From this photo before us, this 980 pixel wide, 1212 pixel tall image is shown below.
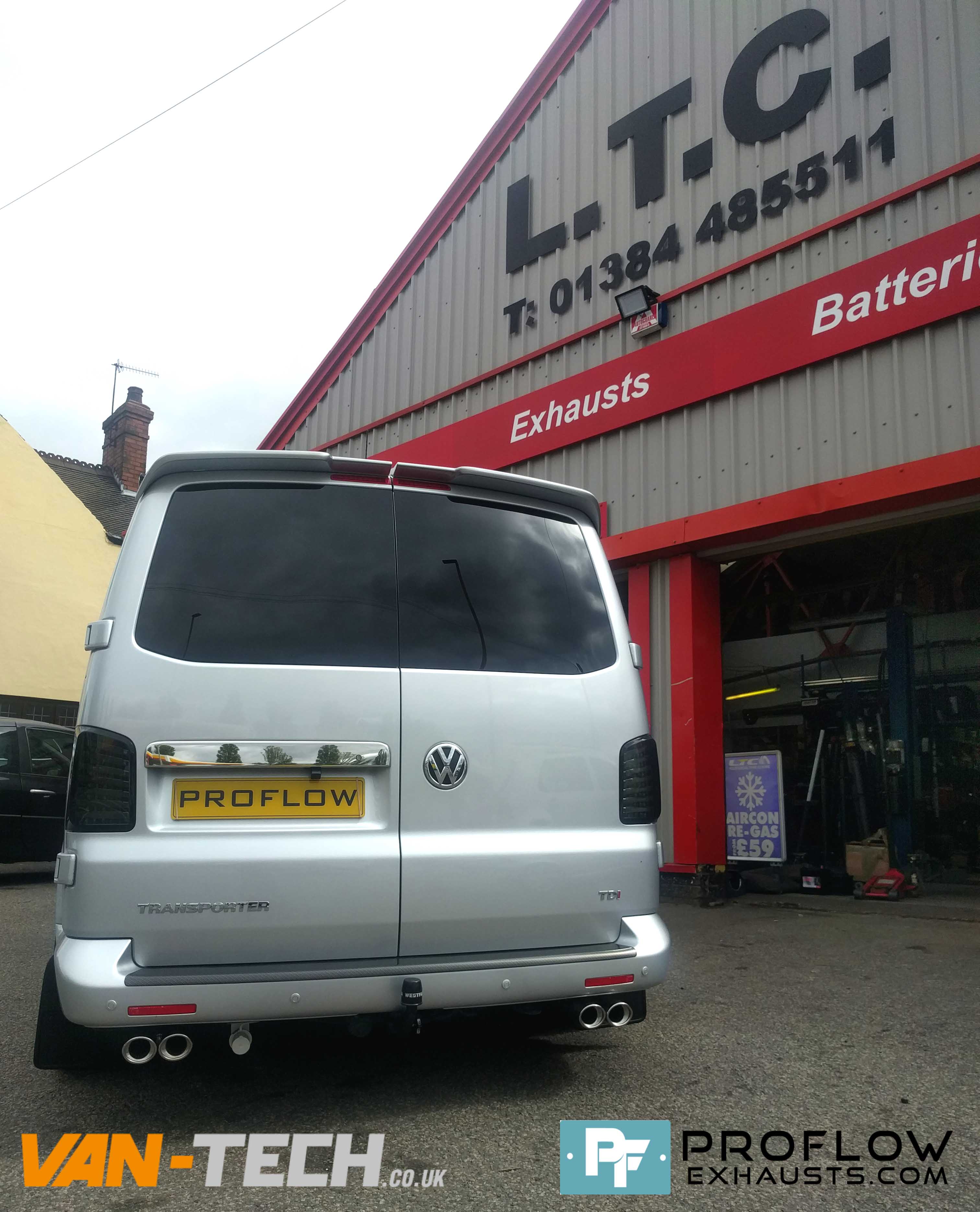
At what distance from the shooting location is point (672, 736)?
856 cm

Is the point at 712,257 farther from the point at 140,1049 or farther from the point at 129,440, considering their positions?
the point at 129,440

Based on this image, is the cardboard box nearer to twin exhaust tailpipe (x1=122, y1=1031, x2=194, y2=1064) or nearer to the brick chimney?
twin exhaust tailpipe (x1=122, y1=1031, x2=194, y2=1064)

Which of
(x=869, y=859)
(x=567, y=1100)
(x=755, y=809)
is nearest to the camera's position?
(x=567, y=1100)

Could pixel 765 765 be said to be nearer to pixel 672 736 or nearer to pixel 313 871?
pixel 672 736

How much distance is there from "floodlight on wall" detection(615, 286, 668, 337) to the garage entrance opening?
2.34 meters

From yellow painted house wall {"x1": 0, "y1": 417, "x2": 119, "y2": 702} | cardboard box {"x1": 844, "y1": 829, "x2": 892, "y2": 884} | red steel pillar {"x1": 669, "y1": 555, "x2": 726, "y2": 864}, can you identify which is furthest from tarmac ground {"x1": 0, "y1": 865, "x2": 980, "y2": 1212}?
yellow painted house wall {"x1": 0, "y1": 417, "x2": 119, "y2": 702}

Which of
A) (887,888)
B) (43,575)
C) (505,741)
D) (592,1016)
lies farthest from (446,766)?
(43,575)

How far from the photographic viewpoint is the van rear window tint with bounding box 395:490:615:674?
312cm

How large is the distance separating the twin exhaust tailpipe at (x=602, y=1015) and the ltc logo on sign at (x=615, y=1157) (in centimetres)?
27

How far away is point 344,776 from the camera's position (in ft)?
9.51

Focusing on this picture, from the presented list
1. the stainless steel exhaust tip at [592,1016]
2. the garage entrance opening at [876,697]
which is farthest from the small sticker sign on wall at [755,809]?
the stainless steel exhaust tip at [592,1016]

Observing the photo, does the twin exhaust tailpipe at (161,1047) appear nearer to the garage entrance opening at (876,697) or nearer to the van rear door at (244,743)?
the van rear door at (244,743)

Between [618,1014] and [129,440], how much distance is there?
2587 cm

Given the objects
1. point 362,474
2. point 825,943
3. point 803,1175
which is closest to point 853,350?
point 825,943
